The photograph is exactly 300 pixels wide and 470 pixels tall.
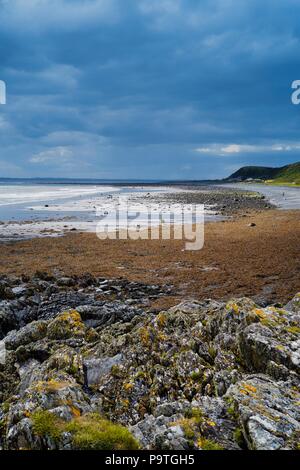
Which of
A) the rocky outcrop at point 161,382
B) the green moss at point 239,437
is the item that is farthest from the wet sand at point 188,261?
the green moss at point 239,437

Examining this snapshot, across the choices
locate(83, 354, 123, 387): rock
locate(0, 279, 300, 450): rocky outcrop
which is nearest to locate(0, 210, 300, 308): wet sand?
locate(0, 279, 300, 450): rocky outcrop

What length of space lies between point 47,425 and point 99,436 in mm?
872

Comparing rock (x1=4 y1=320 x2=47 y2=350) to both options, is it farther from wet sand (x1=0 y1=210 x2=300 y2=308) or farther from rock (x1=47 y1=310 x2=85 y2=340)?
wet sand (x1=0 y1=210 x2=300 y2=308)

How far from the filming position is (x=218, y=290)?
19156 millimetres

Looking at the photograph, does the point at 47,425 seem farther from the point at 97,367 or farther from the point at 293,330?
the point at 293,330

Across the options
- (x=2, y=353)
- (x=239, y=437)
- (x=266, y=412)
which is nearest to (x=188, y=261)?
(x=2, y=353)

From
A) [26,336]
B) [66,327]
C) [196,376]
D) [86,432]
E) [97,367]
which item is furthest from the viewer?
[26,336]

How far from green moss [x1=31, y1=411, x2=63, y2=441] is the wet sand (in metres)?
10.9

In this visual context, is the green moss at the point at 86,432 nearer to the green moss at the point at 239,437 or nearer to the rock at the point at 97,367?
the green moss at the point at 239,437

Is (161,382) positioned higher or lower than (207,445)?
lower

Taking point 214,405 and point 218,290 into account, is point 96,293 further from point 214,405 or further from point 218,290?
point 214,405

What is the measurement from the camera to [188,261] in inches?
984

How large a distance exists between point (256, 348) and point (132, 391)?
105 inches

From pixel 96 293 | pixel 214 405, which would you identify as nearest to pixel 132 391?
pixel 214 405
